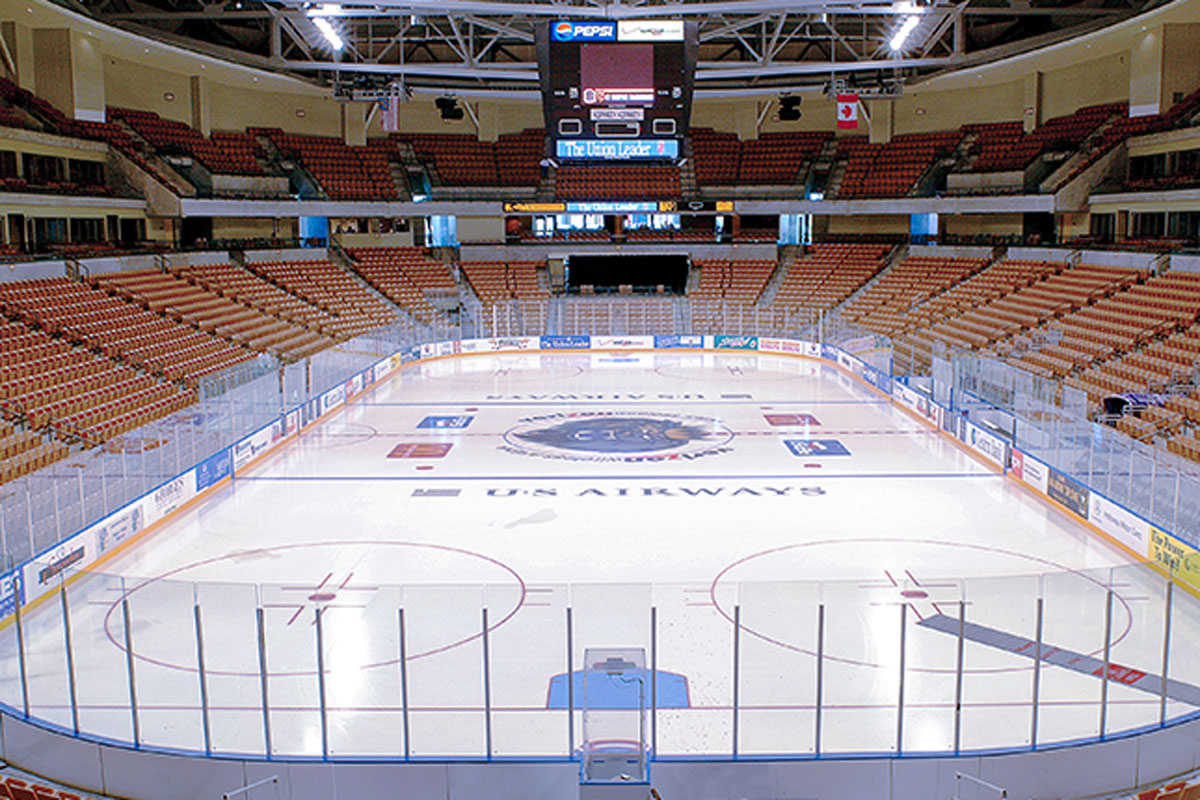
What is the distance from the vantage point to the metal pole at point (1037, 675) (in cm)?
809

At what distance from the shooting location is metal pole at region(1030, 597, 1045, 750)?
809 cm

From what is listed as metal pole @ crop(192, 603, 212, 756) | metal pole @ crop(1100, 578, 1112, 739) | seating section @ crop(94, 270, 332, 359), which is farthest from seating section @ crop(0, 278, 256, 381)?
metal pole @ crop(1100, 578, 1112, 739)

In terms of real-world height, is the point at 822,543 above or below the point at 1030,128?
below

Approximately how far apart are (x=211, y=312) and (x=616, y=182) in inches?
827

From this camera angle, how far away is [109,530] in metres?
14.1

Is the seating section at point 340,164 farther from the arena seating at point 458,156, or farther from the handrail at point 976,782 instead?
the handrail at point 976,782

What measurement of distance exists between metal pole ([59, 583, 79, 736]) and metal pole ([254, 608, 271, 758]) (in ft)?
4.81

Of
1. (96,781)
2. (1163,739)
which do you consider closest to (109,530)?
(96,781)

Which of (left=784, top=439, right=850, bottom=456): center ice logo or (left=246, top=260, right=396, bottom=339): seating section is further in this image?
(left=246, top=260, right=396, bottom=339): seating section

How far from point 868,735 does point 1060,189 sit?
96.0 feet

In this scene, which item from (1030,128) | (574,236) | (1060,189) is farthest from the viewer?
(574,236)

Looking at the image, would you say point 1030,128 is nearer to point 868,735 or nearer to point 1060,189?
point 1060,189

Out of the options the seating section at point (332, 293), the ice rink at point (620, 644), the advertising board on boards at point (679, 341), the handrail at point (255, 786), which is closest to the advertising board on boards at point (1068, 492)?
the ice rink at point (620, 644)

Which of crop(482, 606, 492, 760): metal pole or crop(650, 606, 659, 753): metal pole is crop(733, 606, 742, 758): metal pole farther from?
crop(482, 606, 492, 760): metal pole
